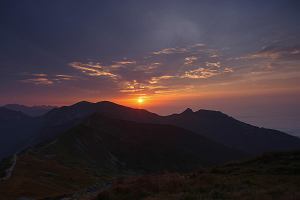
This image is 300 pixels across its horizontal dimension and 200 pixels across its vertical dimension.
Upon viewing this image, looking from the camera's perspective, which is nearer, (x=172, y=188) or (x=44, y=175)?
(x=172, y=188)

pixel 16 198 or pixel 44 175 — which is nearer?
pixel 16 198

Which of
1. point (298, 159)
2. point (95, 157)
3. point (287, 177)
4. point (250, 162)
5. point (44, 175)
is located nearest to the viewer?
point (287, 177)

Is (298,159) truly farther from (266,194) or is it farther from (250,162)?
(266,194)

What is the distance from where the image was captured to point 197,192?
60.6 ft

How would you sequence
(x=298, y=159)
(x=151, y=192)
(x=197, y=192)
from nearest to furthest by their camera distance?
(x=197, y=192), (x=151, y=192), (x=298, y=159)

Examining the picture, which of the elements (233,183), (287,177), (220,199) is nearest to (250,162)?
(287,177)

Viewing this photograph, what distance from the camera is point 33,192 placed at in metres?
48.9

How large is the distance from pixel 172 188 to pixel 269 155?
19216 mm

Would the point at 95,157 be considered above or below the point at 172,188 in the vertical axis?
below

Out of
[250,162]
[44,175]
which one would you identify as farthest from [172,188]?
[44,175]

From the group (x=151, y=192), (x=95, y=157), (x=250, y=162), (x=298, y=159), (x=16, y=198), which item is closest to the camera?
(x=151, y=192)

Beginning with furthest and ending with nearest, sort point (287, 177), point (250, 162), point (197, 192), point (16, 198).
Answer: point (16, 198) < point (250, 162) < point (287, 177) < point (197, 192)

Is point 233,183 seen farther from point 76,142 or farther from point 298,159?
point 76,142

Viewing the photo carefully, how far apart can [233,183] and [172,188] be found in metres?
4.51
